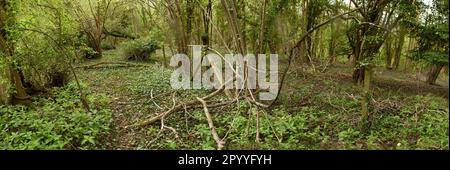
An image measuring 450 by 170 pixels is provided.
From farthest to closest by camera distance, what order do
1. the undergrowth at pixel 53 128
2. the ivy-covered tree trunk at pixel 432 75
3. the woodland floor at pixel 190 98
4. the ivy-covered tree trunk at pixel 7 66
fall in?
1. the ivy-covered tree trunk at pixel 432 75
2. the ivy-covered tree trunk at pixel 7 66
3. the woodland floor at pixel 190 98
4. the undergrowth at pixel 53 128

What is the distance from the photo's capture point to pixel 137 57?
1555cm

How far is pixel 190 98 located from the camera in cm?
812

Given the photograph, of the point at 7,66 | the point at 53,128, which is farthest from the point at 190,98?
the point at 7,66

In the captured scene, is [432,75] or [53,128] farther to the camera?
[432,75]

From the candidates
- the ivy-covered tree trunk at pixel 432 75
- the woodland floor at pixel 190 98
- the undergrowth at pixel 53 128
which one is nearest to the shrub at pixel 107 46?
the woodland floor at pixel 190 98

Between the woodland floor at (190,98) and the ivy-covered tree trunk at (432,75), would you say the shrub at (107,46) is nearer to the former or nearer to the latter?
the woodland floor at (190,98)

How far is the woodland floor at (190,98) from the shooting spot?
537 cm

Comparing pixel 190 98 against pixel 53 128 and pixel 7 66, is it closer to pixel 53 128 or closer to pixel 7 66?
pixel 53 128

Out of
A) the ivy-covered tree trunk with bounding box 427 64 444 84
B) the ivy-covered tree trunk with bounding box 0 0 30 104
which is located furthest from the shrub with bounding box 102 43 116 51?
the ivy-covered tree trunk with bounding box 427 64 444 84

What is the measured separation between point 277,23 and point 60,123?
6.82 metres

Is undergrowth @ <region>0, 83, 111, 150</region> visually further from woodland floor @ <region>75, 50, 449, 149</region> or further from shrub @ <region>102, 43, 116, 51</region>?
shrub @ <region>102, 43, 116, 51</region>

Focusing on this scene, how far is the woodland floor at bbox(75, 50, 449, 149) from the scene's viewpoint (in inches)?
211
